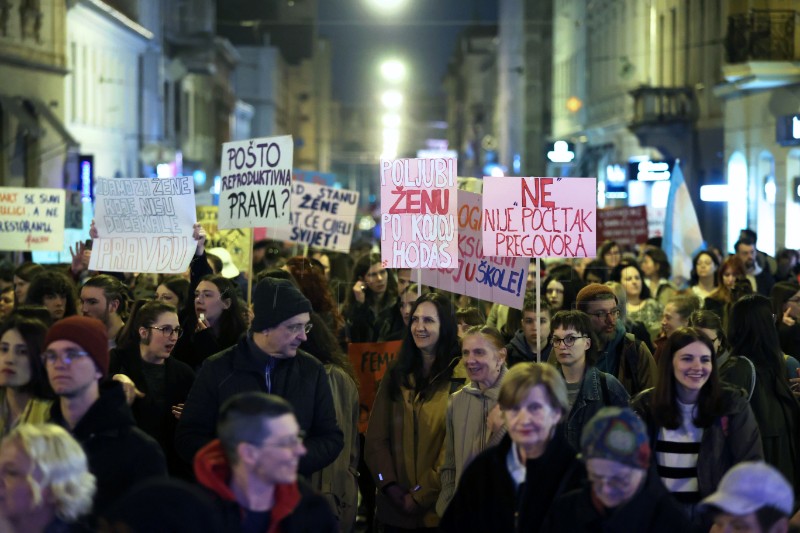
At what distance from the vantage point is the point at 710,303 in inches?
493

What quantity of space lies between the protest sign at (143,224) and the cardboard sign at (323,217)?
398 centimetres

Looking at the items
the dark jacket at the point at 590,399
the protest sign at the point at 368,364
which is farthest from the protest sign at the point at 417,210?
the dark jacket at the point at 590,399

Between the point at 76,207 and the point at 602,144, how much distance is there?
2745cm

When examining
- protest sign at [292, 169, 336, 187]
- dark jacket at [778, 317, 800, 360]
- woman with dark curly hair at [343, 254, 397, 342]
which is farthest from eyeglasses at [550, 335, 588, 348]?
protest sign at [292, 169, 336, 187]

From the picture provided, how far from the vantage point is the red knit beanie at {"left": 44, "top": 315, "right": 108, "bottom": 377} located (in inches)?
226

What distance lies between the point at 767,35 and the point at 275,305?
2313 cm

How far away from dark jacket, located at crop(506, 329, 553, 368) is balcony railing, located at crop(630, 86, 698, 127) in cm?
2547

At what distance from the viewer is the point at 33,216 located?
16094mm

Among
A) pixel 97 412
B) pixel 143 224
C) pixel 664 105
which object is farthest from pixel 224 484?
pixel 664 105

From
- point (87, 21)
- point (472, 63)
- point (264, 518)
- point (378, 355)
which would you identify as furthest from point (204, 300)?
point (472, 63)

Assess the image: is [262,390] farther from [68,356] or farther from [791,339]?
[791,339]

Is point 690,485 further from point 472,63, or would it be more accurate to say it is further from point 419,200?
point 472,63

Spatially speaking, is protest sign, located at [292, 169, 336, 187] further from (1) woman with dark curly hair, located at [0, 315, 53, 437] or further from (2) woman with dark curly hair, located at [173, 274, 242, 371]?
(1) woman with dark curly hair, located at [0, 315, 53, 437]

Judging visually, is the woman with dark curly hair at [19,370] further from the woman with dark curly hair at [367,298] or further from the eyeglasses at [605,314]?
the woman with dark curly hair at [367,298]
